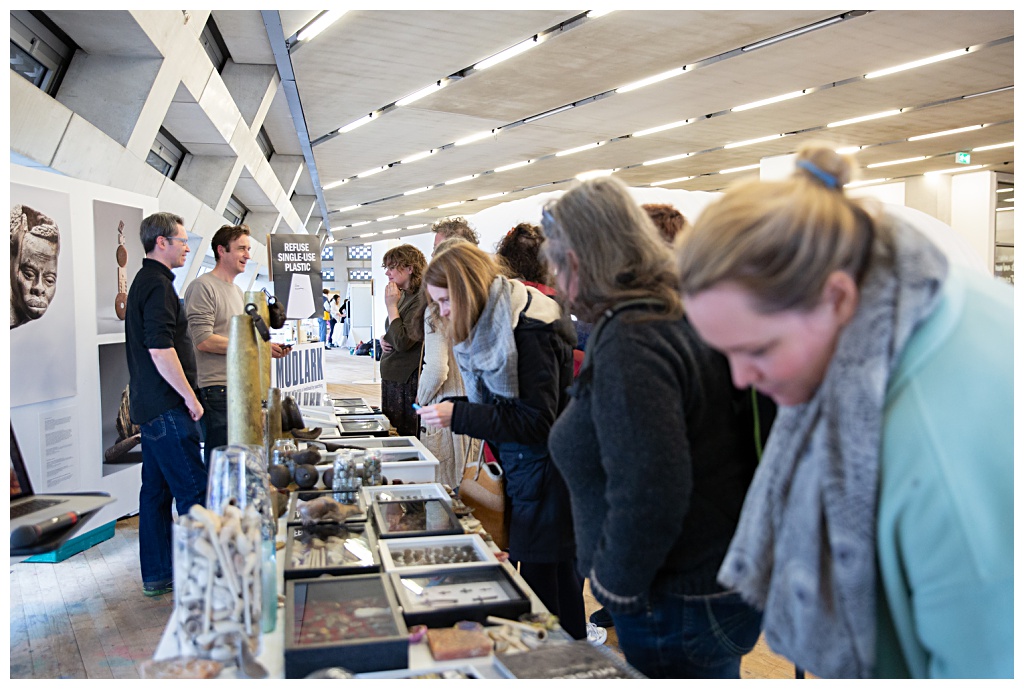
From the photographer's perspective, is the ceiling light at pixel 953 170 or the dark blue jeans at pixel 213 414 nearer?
the dark blue jeans at pixel 213 414

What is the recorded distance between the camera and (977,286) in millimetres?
820

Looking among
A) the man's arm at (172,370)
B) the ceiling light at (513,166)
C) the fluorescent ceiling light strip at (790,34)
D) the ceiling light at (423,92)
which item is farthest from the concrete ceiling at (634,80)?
the man's arm at (172,370)

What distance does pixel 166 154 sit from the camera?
305 inches

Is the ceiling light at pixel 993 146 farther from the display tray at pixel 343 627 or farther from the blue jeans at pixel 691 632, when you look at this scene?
the display tray at pixel 343 627

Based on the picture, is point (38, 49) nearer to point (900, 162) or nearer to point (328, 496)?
point (328, 496)

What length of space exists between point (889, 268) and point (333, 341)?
2355 centimetres

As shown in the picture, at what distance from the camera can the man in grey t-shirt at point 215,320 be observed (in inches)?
146

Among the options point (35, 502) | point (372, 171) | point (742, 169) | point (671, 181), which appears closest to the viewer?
point (35, 502)

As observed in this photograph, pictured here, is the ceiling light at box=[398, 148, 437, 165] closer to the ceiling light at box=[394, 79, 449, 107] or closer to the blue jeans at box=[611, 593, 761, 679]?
the ceiling light at box=[394, 79, 449, 107]

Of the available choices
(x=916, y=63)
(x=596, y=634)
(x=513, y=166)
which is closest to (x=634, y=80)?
(x=916, y=63)

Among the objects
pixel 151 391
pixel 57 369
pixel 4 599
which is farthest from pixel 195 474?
pixel 4 599

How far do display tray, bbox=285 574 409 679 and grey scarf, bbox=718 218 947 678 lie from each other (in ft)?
2.13

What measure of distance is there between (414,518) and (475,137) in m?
11.0

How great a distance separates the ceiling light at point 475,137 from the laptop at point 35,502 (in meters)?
10.9
